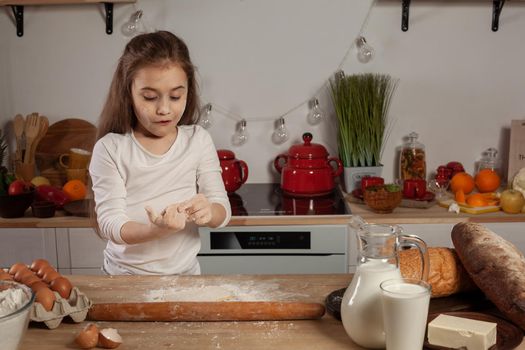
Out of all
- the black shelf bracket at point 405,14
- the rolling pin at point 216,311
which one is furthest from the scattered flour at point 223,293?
the black shelf bracket at point 405,14

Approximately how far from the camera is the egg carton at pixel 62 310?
1290 mm

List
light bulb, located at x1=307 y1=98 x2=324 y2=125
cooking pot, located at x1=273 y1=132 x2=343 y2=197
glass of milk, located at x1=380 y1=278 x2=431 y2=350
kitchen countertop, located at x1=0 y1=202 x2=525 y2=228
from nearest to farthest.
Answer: glass of milk, located at x1=380 y1=278 x2=431 y2=350 → kitchen countertop, located at x1=0 y1=202 x2=525 y2=228 → cooking pot, located at x1=273 y1=132 x2=343 y2=197 → light bulb, located at x1=307 y1=98 x2=324 y2=125

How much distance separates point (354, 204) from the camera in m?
2.70

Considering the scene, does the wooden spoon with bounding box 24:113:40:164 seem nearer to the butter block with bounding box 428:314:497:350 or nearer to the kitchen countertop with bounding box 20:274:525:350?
the kitchen countertop with bounding box 20:274:525:350

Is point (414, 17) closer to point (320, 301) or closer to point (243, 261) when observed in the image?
point (243, 261)

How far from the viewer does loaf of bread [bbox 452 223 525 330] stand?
1.25 m

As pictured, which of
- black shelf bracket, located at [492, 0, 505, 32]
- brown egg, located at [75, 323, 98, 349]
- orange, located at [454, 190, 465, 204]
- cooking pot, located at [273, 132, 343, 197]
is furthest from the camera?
black shelf bracket, located at [492, 0, 505, 32]

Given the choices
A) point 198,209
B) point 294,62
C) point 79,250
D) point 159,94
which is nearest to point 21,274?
point 198,209

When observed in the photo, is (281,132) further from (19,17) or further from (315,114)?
(19,17)

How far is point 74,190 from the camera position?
2.70m

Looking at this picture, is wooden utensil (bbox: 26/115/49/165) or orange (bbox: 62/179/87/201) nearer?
orange (bbox: 62/179/87/201)

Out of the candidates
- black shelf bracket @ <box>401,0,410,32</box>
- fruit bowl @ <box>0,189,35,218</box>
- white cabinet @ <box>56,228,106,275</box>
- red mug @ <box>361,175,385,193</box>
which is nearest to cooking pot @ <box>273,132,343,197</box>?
red mug @ <box>361,175,385,193</box>

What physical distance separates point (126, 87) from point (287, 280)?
61cm

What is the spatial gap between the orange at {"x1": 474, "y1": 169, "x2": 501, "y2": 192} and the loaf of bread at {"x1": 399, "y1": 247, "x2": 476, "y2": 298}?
1.40 m
